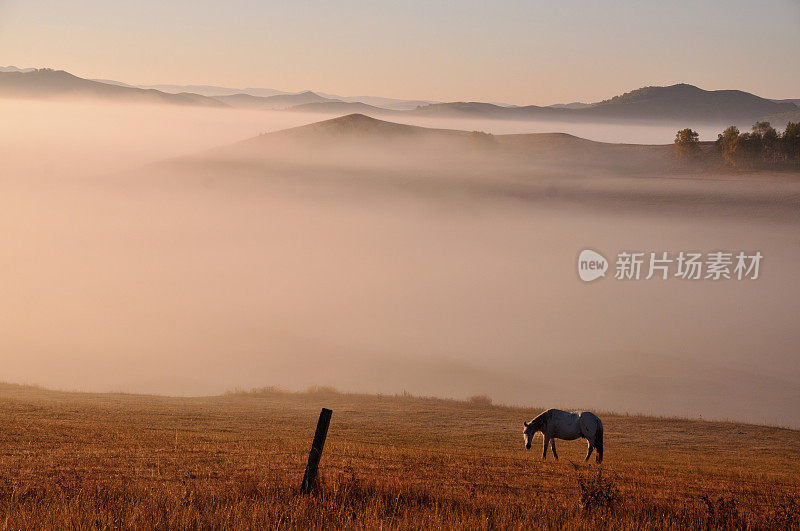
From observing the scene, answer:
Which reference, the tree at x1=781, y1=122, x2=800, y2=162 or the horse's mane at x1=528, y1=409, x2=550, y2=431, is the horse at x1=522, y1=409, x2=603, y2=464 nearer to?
the horse's mane at x1=528, y1=409, x2=550, y2=431

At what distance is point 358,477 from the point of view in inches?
874

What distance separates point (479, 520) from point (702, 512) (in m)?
5.51

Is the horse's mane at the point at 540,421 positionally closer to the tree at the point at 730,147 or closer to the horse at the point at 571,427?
the horse at the point at 571,427

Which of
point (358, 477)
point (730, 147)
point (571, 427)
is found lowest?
→ point (358, 477)

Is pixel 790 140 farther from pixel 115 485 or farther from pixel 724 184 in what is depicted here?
pixel 115 485

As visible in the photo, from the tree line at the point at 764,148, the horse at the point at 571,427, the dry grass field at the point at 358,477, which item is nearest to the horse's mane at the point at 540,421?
the horse at the point at 571,427

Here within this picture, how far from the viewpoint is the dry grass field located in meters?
16.3

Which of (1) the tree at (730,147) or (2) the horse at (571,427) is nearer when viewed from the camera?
(2) the horse at (571,427)

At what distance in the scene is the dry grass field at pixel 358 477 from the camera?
16.3 m

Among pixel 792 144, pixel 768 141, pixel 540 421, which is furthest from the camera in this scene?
pixel 768 141

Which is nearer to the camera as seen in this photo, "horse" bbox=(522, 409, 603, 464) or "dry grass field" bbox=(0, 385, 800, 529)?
"dry grass field" bbox=(0, 385, 800, 529)

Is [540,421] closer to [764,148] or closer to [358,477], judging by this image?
[358,477]

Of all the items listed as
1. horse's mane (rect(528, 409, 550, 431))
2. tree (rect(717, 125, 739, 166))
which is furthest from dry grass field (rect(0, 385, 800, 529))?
tree (rect(717, 125, 739, 166))

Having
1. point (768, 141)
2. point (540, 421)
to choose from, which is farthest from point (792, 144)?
point (540, 421)
